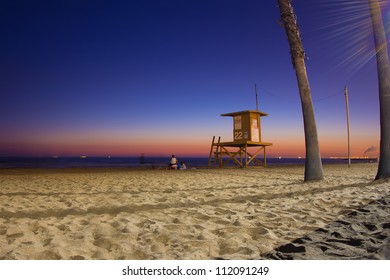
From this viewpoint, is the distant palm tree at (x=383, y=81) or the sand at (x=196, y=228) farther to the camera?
the distant palm tree at (x=383, y=81)

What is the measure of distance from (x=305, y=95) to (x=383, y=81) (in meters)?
2.16

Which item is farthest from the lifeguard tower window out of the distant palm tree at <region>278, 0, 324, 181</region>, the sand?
the sand

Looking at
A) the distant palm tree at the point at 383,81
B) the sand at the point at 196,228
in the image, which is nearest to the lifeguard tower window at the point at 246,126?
the distant palm tree at the point at 383,81

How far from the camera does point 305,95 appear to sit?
27.7 ft

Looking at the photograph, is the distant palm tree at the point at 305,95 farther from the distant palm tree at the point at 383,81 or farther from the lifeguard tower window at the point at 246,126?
the lifeguard tower window at the point at 246,126

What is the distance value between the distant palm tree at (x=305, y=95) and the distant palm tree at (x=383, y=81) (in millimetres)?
1756

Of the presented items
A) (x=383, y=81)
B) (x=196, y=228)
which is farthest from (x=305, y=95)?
(x=196, y=228)

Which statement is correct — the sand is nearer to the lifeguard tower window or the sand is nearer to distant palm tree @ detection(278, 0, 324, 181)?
distant palm tree @ detection(278, 0, 324, 181)

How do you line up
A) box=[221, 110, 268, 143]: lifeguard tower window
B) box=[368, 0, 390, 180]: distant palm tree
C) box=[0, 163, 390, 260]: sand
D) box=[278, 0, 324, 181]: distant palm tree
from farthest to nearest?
box=[221, 110, 268, 143]: lifeguard tower window < box=[278, 0, 324, 181]: distant palm tree < box=[368, 0, 390, 180]: distant palm tree < box=[0, 163, 390, 260]: sand

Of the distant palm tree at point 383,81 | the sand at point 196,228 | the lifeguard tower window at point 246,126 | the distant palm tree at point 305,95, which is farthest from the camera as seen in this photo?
the lifeguard tower window at point 246,126

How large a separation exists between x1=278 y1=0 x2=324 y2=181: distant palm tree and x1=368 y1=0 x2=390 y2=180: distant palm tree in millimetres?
1756

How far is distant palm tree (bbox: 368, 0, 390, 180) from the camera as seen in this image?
8008 millimetres

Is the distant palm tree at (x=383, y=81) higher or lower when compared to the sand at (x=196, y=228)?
higher

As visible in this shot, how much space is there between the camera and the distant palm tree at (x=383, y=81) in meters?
8.01
